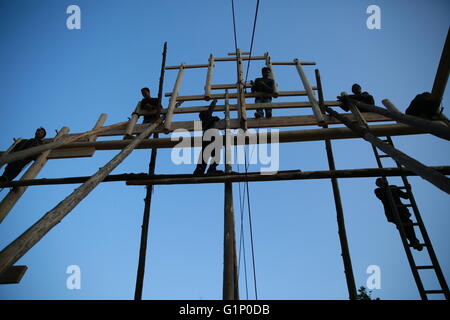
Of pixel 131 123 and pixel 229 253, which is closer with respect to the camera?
pixel 229 253

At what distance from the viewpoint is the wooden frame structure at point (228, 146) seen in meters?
2.25

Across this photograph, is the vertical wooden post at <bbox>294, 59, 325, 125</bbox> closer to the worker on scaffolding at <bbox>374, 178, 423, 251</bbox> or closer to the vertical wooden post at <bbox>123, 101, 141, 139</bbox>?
the worker on scaffolding at <bbox>374, 178, 423, 251</bbox>

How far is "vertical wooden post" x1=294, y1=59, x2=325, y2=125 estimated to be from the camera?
474 cm

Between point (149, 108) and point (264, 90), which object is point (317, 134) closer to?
point (264, 90)

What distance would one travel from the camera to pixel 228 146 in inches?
163

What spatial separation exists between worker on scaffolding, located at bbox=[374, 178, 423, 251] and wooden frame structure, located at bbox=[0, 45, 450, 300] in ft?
3.74

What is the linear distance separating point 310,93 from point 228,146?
8.28 feet

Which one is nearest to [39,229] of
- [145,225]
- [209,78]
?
[145,225]

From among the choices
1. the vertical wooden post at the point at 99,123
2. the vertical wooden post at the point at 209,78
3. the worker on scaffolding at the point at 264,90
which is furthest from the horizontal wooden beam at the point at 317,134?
the vertical wooden post at the point at 209,78

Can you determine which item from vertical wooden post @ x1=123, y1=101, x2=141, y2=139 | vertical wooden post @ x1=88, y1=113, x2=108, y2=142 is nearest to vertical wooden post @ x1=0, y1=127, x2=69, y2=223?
vertical wooden post @ x1=88, y1=113, x2=108, y2=142

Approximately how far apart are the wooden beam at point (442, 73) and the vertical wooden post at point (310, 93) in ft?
5.38

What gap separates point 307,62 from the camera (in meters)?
6.82
